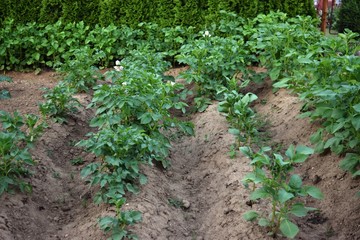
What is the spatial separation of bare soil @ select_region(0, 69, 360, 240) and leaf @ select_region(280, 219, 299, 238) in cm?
26

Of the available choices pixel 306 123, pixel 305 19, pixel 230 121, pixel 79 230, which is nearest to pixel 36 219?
pixel 79 230

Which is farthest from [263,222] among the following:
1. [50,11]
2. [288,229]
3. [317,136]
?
[50,11]

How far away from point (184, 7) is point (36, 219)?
5.25 metres

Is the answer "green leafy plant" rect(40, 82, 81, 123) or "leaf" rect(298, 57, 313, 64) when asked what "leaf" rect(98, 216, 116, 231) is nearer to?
"green leafy plant" rect(40, 82, 81, 123)

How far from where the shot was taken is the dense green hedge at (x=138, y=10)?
915 centimetres

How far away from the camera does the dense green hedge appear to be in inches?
360

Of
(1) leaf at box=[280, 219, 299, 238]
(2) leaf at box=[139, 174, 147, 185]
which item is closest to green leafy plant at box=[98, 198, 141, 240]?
(2) leaf at box=[139, 174, 147, 185]

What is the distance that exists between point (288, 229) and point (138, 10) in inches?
234

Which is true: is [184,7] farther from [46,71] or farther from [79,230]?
[79,230]

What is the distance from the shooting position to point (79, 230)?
4559 mm

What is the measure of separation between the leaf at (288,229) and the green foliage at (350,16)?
34.3 feet

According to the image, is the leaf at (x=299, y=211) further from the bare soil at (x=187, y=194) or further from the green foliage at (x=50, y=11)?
the green foliage at (x=50, y=11)

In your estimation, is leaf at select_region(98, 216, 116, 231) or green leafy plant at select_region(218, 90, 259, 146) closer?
leaf at select_region(98, 216, 116, 231)

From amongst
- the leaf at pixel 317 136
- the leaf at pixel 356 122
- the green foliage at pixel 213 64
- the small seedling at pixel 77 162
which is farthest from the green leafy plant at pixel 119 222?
the green foliage at pixel 213 64
